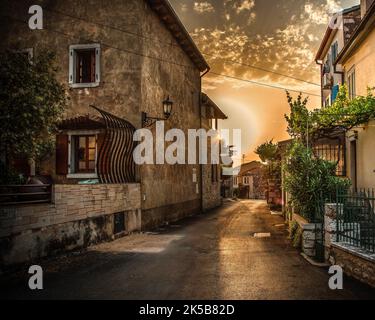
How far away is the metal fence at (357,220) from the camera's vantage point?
21.2 ft

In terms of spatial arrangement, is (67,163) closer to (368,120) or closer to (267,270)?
(267,270)

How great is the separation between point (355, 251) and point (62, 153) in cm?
1027

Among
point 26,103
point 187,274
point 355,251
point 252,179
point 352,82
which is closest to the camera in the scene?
point 355,251

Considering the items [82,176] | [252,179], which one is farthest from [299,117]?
[252,179]

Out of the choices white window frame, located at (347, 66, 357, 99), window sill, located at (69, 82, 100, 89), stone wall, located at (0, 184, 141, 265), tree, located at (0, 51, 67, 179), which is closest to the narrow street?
stone wall, located at (0, 184, 141, 265)

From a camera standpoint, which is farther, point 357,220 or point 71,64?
point 71,64

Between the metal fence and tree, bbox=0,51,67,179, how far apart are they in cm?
685

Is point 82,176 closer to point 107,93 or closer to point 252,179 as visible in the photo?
point 107,93

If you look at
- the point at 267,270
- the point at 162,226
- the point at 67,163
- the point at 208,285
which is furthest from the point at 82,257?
the point at 162,226

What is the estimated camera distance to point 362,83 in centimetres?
1280

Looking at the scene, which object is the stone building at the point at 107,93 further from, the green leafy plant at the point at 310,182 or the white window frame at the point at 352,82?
the white window frame at the point at 352,82

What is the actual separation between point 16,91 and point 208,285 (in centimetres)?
591

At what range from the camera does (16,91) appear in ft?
26.7

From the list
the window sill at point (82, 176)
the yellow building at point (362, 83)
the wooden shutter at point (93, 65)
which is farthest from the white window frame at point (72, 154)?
the yellow building at point (362, 83)
